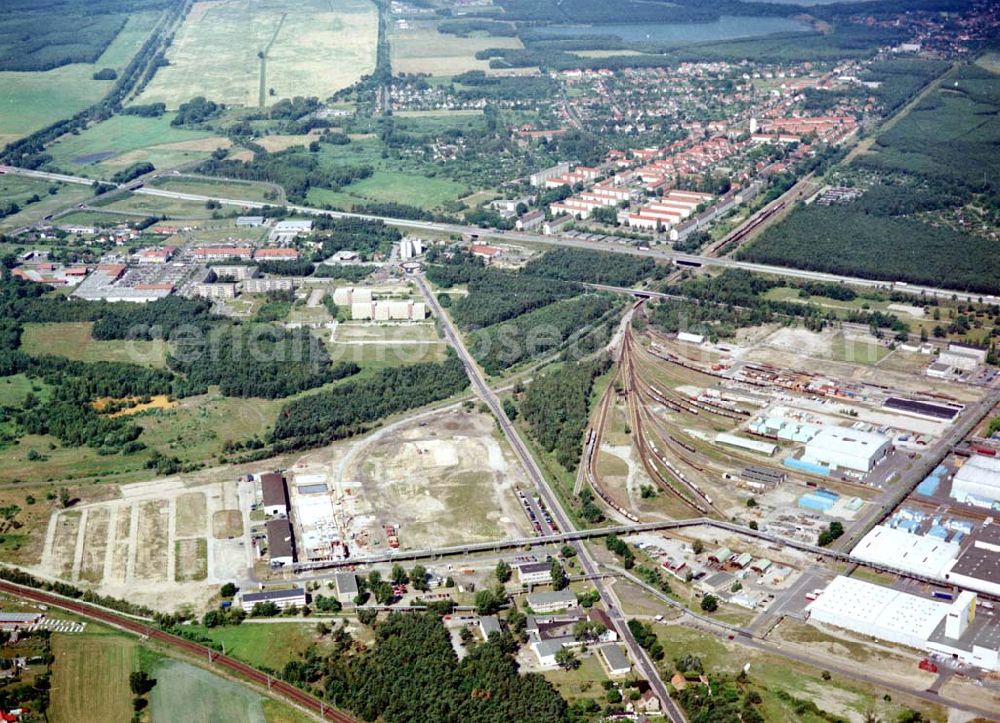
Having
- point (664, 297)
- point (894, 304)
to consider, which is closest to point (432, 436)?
point (664, 297)

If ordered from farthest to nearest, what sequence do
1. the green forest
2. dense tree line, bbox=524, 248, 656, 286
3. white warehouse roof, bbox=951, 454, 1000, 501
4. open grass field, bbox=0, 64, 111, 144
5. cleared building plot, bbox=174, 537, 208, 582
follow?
1. open grass field, bbox=0, 64, 111, 144
2. dense tree line, bbox=524, 248, 656, 286
3. the green forest
4. white warehouse roof, bbox=951, 454, 1000, 501
5. cleared building plot, bbox=174, 537, 208, 582

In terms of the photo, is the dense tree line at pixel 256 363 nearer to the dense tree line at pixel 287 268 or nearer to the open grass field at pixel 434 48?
the dense tree line at pixel 287 268

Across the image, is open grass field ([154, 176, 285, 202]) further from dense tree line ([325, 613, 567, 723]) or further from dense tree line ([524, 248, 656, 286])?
dense tree line ([325, 613, 567, 723])

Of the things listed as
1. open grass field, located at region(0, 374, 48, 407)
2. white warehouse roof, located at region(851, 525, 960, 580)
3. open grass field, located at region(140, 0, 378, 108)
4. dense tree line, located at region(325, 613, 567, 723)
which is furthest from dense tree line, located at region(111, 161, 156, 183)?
white warehouse roof, located at region(851, 525, 960, 580)

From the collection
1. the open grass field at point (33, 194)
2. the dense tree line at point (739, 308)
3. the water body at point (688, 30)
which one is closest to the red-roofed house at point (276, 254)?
the open grass field at point (33, 194)

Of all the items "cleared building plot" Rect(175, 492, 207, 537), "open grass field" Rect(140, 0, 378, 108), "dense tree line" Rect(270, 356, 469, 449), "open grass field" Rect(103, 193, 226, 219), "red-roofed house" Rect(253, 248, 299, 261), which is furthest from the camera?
"open grass field" Rect(140, 0, 378, 108)

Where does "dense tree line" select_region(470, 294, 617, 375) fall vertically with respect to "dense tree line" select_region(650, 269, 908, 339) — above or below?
below
